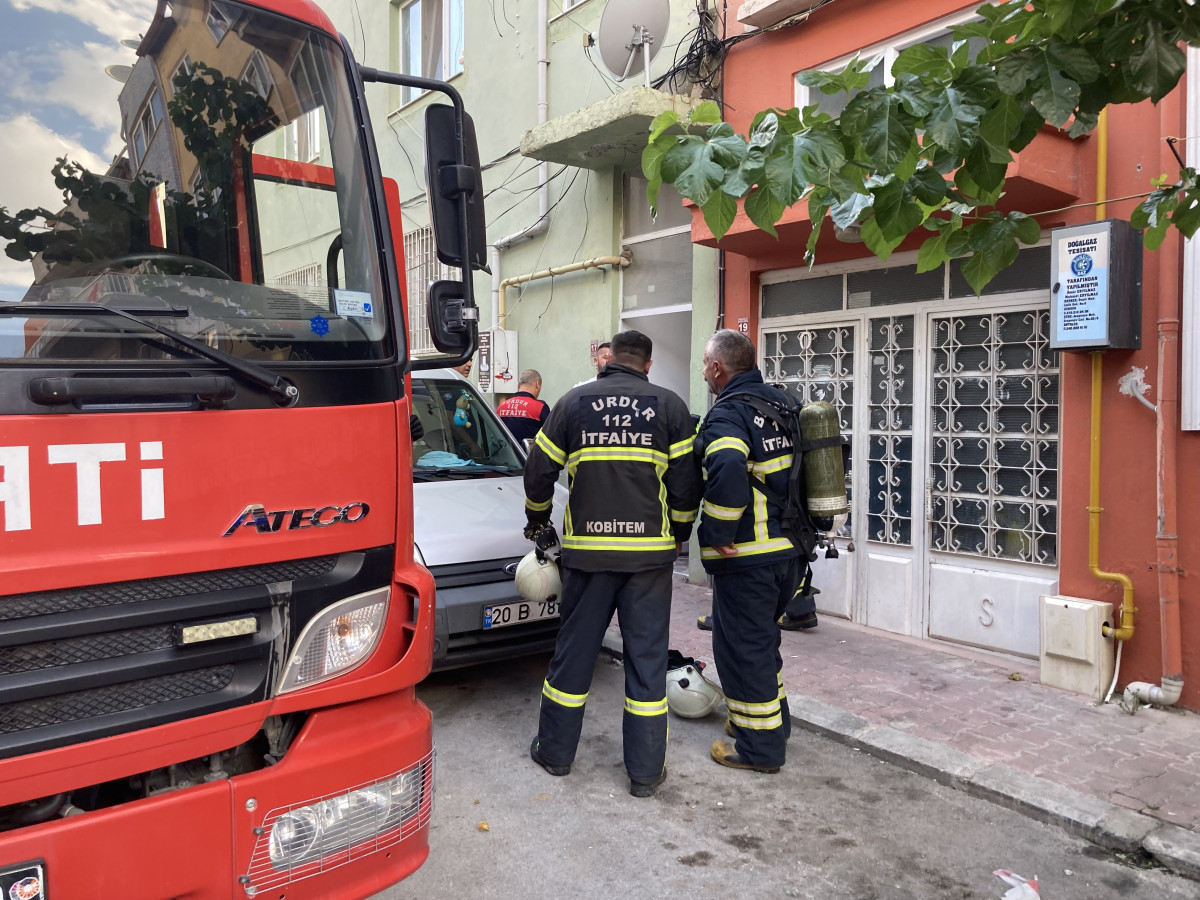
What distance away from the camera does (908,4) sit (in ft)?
19.9

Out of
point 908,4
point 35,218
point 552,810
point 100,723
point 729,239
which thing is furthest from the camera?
point 729,239

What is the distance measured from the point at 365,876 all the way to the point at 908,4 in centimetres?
616

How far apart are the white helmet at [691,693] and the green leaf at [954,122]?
10.6ft

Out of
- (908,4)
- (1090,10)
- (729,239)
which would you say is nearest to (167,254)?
(1090,10)

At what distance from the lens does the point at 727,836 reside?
3537 mm

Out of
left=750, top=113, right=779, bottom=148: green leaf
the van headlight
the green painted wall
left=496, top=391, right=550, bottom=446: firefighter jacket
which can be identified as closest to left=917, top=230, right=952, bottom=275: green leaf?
left=750, top=113, right=779, bottom=148: green leaf

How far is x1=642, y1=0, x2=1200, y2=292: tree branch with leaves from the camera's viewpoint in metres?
2.09

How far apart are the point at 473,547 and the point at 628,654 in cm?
123

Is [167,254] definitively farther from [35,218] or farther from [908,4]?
[908,4]

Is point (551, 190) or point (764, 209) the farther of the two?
point (551, 190)

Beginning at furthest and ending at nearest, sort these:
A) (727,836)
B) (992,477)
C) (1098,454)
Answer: (992,477) < (1098,454) < (727,836)

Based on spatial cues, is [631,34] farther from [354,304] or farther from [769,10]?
[354,304]

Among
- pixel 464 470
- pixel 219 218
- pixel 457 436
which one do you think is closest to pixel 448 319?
pixel 219 218

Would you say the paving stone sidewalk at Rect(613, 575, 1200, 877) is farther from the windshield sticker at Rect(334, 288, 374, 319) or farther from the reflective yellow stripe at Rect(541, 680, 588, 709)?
the windshield sticker at Rect(334, 288, 374, 319)
